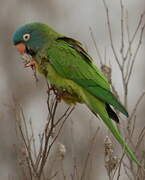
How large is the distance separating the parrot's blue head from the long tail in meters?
0.61

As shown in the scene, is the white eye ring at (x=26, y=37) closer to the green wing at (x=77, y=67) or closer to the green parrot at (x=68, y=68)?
the green parrot at (x=68, y=68)

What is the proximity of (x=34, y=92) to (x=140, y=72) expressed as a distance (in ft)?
6.12

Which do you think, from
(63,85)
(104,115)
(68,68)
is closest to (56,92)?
(63,85)

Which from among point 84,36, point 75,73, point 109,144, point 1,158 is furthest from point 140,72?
point 109,144

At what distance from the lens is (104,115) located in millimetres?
5508

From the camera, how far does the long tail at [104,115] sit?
5.13 m

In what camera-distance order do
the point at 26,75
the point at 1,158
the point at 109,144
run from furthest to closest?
the point at 26,75, the point at 1,158, the point at 109,144

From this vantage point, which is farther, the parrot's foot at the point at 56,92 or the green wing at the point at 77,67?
the green wing at the point at 77,67

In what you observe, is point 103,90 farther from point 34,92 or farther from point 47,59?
point 34,92

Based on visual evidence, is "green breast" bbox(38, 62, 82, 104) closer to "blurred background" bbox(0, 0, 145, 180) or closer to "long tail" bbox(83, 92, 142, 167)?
"long tail" bbox(83, 92, 142, 167)

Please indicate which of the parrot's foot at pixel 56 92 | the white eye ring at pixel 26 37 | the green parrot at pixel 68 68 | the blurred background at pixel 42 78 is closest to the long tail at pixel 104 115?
the green parrot at pixel 68 68

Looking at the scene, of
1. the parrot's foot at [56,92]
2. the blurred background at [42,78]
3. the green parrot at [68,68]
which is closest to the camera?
the parrot's foot at [56,92]

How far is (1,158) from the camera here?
1122 cm

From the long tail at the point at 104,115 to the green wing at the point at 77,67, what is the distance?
5cm
